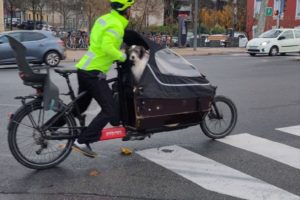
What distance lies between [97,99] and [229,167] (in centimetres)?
Result: 165

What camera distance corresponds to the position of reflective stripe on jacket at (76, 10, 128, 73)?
504 cm

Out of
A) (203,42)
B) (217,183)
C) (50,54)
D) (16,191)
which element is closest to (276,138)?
(217,183)

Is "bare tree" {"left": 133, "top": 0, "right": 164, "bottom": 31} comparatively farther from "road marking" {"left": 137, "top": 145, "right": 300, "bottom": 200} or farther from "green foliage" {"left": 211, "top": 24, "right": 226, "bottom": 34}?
"road marking" {"left": 137, "top": 145, "right": 300, "bottom": 200}

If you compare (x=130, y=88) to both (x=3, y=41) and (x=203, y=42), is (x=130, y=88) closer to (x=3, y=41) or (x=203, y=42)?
(x=3, y=41)

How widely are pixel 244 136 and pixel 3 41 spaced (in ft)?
43.3

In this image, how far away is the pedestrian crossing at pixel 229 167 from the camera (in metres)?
4.67

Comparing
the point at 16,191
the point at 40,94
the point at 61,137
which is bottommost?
the point at 16,191

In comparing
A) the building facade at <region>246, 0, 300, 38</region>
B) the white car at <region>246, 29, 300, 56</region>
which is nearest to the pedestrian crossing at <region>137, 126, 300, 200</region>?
the white car at <region>246, 29, 300, 56</region>

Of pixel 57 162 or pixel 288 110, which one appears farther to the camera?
pixel 288 110

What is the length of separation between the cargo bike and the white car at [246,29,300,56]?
71.1 ft

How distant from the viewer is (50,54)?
61.8ft

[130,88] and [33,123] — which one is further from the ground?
[130,88]

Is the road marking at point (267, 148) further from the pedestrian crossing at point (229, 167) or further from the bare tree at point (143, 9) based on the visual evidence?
the bare tree at point (143, 9)

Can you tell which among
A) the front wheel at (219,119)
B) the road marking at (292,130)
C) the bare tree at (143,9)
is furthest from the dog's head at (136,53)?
the bare tree at (143,9)
